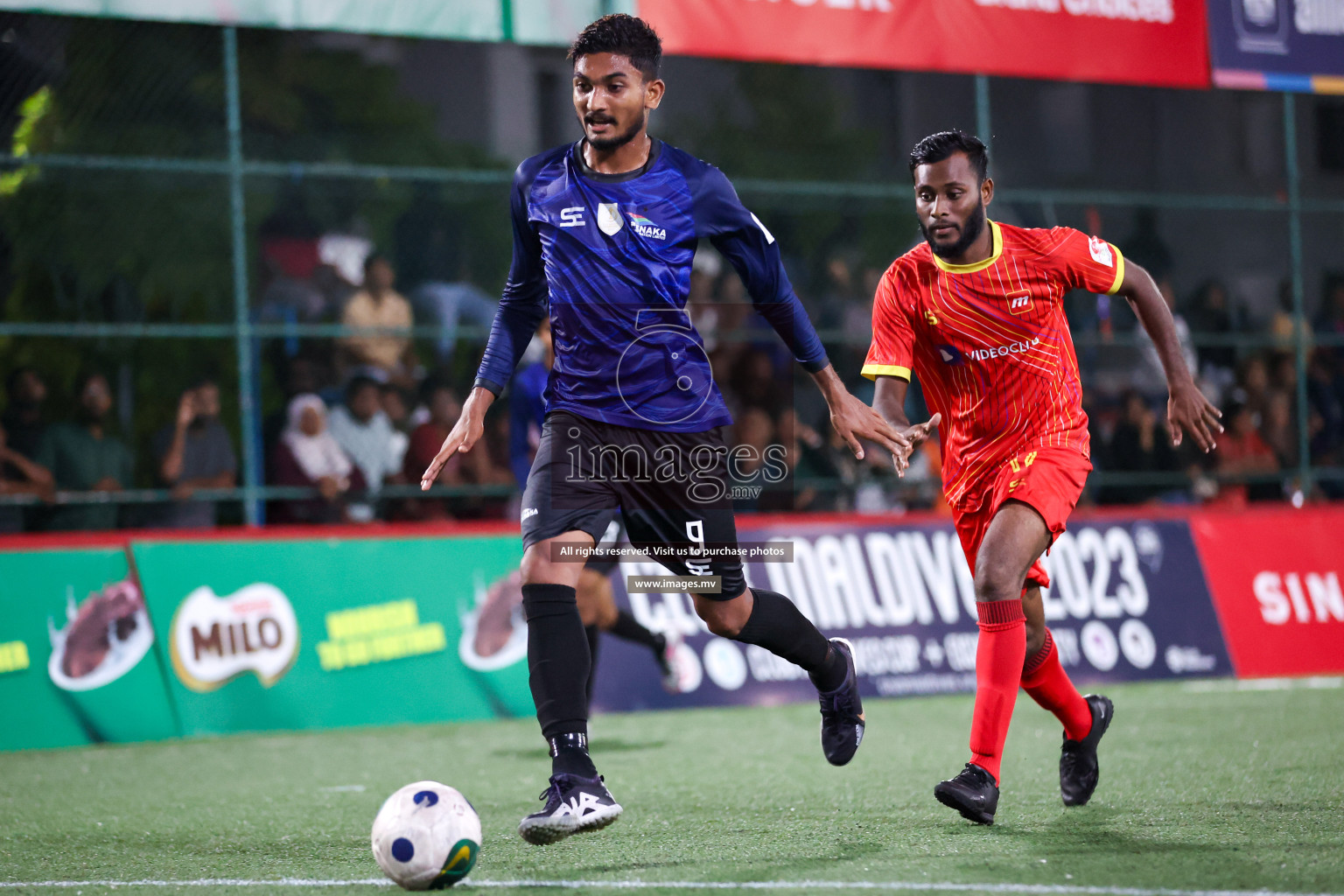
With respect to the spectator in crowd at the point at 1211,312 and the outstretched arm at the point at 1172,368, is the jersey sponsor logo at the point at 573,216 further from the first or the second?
the spectator in crowd at the point at 1211,312

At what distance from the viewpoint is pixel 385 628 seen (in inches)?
361

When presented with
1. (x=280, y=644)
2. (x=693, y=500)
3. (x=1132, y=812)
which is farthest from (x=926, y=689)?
(x=693, y=500)

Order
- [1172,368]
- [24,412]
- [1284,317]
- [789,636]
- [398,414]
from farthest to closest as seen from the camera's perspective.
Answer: [1284,317] < [398,414] < [24,412] < [1172,368] < [789,636]

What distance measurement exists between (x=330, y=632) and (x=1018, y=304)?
5165mm

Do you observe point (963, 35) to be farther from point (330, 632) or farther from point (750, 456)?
point (330, 632)

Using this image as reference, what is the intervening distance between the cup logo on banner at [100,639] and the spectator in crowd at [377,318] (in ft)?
10.5

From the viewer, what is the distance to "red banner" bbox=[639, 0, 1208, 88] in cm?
1042

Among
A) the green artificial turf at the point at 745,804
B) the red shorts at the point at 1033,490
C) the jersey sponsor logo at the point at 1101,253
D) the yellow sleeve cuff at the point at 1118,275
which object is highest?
the jersey sponsor logo at the point at 1101,253

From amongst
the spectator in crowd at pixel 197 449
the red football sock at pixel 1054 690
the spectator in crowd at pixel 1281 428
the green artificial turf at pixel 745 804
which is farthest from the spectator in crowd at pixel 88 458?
the spectator in crowd at pixel 1281 428

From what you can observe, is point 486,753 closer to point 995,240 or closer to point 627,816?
point 627,816

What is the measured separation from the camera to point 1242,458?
43.2ft

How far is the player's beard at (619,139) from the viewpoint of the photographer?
15.1 feet

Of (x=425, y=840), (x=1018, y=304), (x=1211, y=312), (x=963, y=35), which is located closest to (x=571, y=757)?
(x=425, y=840)

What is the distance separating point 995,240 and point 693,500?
4.96 ft
